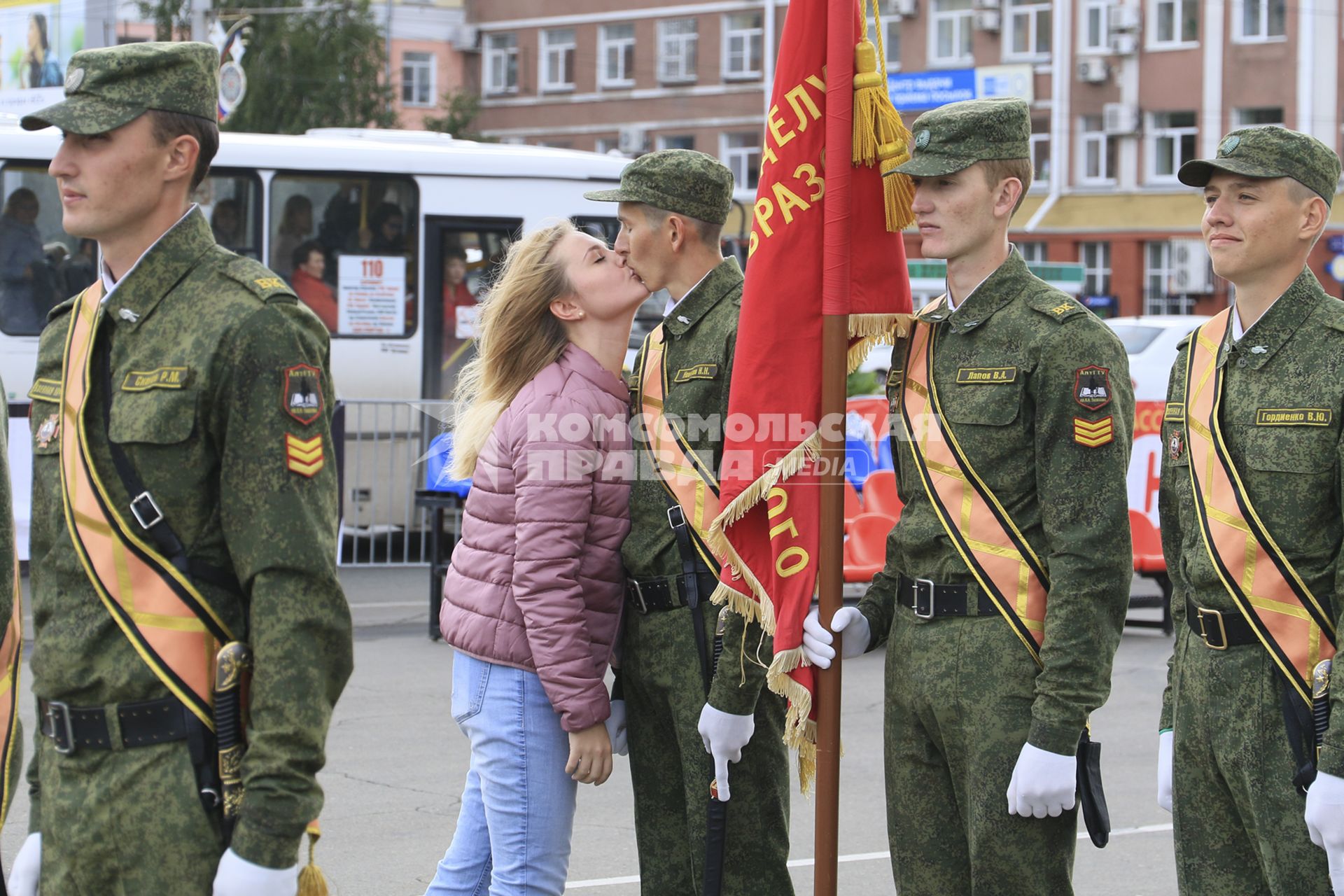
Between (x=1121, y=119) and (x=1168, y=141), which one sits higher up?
(x=1121, y=119)

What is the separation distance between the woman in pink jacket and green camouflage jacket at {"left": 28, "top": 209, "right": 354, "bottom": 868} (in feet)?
3.54

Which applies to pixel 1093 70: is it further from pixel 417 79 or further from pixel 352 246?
pixel 352 246

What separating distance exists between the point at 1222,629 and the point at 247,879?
6.95 feet

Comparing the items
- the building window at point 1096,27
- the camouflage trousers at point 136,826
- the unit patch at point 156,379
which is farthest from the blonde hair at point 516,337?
the building window at point 1096,27

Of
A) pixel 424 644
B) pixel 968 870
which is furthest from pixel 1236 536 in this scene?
pixel 424 644

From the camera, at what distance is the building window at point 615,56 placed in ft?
163

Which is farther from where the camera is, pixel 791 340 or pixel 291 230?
pixel 291 230

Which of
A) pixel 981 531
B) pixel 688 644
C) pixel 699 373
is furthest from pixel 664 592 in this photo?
pixel 981 531

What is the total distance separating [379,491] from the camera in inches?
481

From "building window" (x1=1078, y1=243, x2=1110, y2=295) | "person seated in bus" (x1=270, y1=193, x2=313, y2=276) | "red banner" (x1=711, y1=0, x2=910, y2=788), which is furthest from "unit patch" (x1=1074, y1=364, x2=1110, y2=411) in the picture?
"building window" (x1=1078, y1=243, x2=1110, y2=295)

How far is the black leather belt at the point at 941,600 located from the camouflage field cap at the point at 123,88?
1855mm

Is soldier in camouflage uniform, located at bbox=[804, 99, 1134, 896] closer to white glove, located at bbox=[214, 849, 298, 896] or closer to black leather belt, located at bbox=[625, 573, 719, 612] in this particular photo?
black leather belt, located at bbox=[625, 573, 719, 612]

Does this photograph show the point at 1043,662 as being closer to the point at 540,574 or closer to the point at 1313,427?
the point at 1313,427

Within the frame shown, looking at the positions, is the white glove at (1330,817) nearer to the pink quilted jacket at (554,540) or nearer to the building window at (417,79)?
the pink quilted jacket at (554,540)
